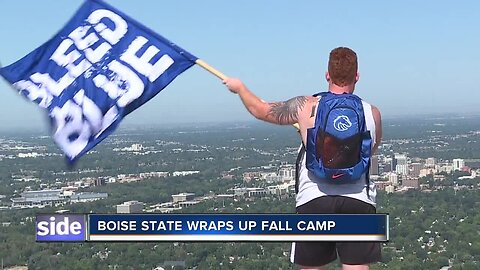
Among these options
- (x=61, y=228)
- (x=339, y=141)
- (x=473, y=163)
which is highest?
(x=339, y=141)

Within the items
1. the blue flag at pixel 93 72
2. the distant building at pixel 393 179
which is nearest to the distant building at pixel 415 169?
the distant building at pixel 393 179

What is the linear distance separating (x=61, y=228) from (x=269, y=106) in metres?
0.87

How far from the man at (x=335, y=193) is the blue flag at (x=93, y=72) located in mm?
938

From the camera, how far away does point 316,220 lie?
279cm

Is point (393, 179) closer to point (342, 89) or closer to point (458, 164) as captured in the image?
point (458, 164)

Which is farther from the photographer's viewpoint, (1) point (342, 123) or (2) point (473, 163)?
(2) point (473, 163)

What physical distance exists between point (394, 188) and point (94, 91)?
4261 centimetres

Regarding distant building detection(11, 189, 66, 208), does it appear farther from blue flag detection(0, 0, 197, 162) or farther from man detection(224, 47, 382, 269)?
man detection(224, 47, 382, 269)

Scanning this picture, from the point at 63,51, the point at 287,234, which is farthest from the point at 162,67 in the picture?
the point at 287,234

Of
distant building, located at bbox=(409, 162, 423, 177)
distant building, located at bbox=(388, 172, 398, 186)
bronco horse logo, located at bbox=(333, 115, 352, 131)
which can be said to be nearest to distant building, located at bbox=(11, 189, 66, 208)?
distant building, located at bbox=(388, 172, 398, 186)

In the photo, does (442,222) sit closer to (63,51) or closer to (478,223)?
(478,223)

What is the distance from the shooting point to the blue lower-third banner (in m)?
2.78

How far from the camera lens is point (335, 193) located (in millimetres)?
2801

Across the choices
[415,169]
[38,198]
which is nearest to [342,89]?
[38,198]
